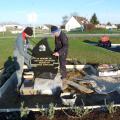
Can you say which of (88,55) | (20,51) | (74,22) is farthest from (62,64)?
(74,22)

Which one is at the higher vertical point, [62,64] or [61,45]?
[61,45]

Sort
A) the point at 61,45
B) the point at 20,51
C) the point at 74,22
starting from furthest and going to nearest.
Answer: the point at 74,22, the point at 61,45, the point at 20,51

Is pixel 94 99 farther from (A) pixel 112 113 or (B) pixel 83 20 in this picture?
(B) pixel 83 20

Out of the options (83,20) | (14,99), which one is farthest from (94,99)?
(83,20)

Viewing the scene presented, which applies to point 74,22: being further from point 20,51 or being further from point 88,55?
point 20,51

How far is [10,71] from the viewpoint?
13766 mm

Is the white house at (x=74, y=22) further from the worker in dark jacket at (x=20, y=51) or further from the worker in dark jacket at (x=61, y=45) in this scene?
the worker in dark jacket at (x=20, y=51)

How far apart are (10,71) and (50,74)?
278cm

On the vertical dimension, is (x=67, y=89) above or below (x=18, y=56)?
below

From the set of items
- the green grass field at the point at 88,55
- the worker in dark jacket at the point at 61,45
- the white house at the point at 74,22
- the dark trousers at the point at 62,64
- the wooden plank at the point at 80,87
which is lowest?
the white house at the point at 74,22

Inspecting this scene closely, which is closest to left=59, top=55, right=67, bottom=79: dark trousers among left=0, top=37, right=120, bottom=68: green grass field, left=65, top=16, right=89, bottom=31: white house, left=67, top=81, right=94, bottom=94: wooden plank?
left=67, top=81, right=94, bottom=94: wooden plank

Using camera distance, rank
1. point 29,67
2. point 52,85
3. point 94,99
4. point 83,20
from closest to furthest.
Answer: point 94,99
point 52,85
point 29,67
point 83,20

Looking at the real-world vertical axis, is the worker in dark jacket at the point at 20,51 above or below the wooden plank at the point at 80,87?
above

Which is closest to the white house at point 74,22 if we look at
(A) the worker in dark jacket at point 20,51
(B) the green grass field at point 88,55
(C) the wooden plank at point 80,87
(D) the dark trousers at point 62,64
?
(B) the green grass field at point 88,55
